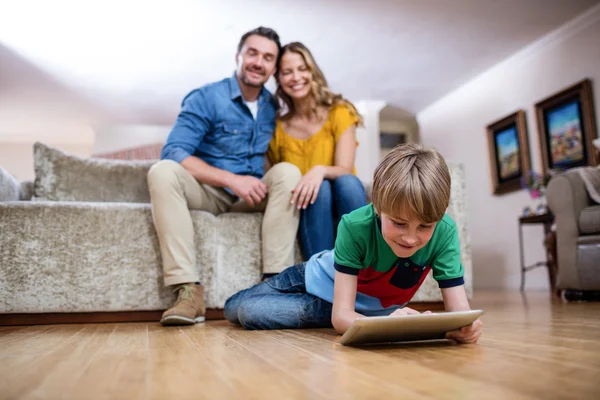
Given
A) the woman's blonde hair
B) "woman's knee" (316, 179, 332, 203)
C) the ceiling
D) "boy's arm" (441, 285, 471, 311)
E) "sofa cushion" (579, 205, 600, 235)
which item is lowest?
"boy's arm" (441, 285, 471, 311)

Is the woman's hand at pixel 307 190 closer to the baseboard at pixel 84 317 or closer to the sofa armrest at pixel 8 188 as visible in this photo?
the baseboard at pixel 84 317

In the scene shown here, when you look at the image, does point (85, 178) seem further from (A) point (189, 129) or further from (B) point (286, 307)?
(B) point (286, 307)

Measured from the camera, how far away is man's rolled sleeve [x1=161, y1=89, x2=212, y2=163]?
195cm

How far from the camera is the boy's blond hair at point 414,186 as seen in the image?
937 mm

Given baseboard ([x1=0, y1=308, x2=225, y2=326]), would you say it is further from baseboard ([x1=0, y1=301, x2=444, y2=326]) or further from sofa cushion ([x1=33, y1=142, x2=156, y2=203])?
sofa cushion ([x1=33, y1=142, x2=156, y2=203])

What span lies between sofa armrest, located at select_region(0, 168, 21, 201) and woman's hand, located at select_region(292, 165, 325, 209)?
1.16m

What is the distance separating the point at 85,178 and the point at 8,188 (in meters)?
0.29

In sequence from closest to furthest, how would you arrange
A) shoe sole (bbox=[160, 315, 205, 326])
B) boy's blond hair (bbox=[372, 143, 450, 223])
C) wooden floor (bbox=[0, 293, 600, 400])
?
1. wooden floor (bbox=[0, 293, 600, 400])
2. boy's blond hair (bbox=[372, 143, 450, 223])
3. shoe sole (bbox=[160, 315, 205, 326])

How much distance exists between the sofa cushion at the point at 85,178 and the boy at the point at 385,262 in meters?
1.02

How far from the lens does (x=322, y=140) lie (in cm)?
208

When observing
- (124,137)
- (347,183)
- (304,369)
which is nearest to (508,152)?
(347,183)

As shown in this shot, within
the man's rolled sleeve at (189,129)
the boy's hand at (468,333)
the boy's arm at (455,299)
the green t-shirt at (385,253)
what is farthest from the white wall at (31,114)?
the boy's hand at (468,333)

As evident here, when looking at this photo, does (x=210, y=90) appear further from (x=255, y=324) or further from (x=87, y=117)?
(x=87, y=117)

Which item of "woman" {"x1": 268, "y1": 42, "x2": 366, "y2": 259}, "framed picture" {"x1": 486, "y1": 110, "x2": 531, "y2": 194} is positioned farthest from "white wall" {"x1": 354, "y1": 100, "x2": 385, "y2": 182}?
"woman" {"x1": 268, "y1": 42, "x2": 366, "y2": 259}
